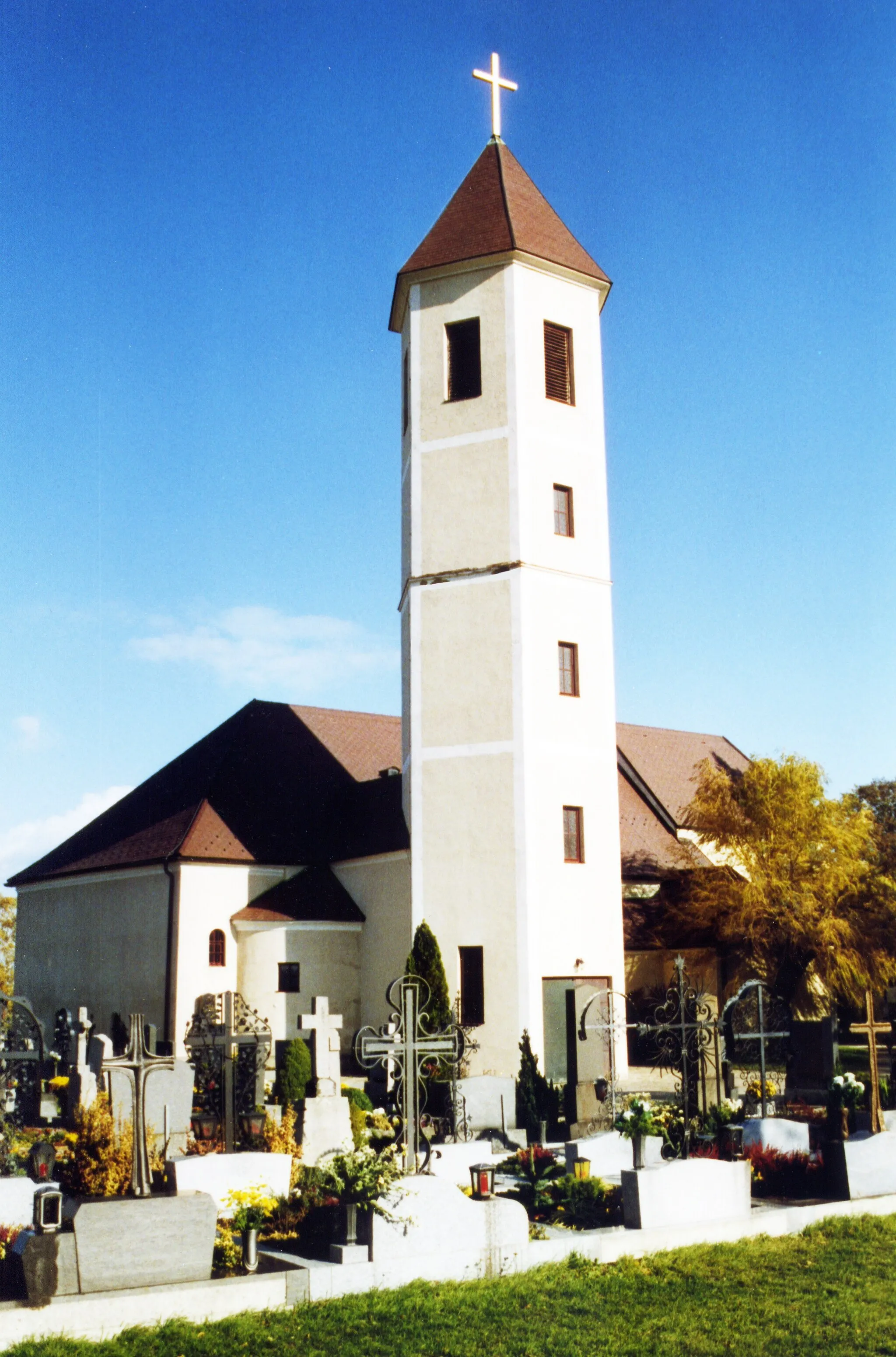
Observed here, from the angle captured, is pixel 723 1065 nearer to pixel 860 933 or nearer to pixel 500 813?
pixel 500 813

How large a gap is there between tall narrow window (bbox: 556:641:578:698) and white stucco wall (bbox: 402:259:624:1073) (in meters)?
0.17

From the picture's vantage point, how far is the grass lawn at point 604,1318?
27.4 feet

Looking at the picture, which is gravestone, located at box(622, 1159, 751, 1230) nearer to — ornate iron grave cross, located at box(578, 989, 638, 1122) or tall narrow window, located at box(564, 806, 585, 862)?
ornate iron grave cross, located at box(578, 989, 638, 1122)

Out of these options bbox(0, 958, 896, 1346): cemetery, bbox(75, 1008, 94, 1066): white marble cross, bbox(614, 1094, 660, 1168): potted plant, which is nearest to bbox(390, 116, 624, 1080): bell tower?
bbox(0, 958, 896, 1346): cemetery

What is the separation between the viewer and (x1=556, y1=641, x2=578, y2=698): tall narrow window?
24.9 metres

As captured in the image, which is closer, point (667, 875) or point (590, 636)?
point (590, 636)

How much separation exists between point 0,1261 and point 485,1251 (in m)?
4.09

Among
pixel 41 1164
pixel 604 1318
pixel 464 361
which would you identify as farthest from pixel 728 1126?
pixel 464 361

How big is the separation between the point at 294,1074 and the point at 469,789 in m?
7.27

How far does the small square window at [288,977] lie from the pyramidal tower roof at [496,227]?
1538 cm

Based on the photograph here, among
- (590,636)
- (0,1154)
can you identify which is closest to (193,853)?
(590,636)

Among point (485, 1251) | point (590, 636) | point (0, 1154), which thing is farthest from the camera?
point (590, 636)

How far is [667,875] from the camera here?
1225 inches

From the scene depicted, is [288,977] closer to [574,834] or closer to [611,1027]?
[574,834]
